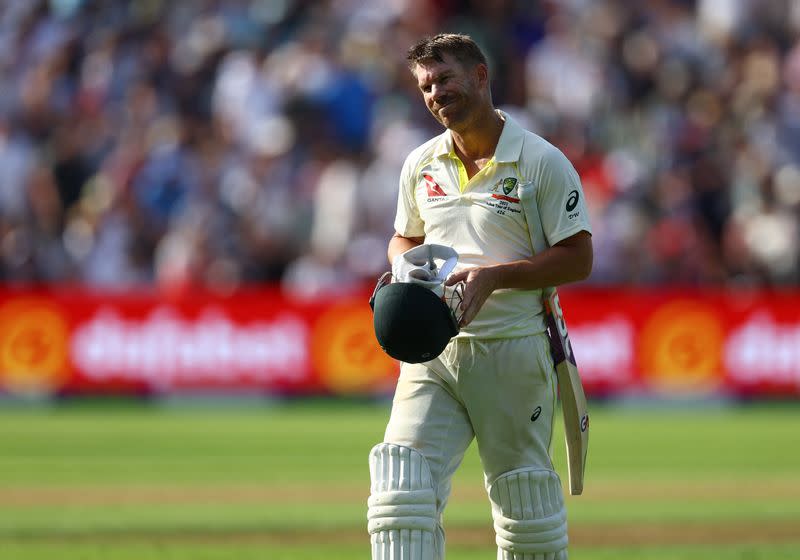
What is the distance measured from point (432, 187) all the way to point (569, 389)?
97 cm

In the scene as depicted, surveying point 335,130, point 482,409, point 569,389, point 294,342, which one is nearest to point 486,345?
point 482,409

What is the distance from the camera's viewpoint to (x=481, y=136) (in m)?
5.96

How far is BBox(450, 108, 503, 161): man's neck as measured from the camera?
5941mm

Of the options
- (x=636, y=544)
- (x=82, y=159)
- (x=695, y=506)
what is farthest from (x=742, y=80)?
(x=636, y=544)

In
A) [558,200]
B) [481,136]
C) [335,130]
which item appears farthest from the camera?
[335,130]

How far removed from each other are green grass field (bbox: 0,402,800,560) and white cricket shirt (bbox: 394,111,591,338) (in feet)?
10.0

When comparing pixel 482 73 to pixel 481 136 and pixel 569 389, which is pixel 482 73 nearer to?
pixel 481 136

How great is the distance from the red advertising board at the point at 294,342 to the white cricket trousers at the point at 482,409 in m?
12.9

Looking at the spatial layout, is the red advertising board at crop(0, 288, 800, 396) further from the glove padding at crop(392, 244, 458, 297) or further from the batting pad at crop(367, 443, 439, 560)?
the glove padding at crop(392, 244, 458, 297)

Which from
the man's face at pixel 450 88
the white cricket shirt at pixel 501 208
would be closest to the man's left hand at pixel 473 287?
the white cricket shirt at pixel 501 208

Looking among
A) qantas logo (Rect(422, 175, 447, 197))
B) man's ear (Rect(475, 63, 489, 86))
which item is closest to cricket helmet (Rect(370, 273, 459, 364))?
qantas logo (Rect(422, 175, 447, 197))

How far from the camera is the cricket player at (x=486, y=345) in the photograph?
5.79 meters

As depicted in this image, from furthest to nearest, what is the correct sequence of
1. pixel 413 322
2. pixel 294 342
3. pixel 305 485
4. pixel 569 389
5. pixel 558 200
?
pixel 294 342 → pixel 305 485 → pixel 569 389 → pixel 558 200 → pixel 413 322

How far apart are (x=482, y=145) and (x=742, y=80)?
15.5 meters
